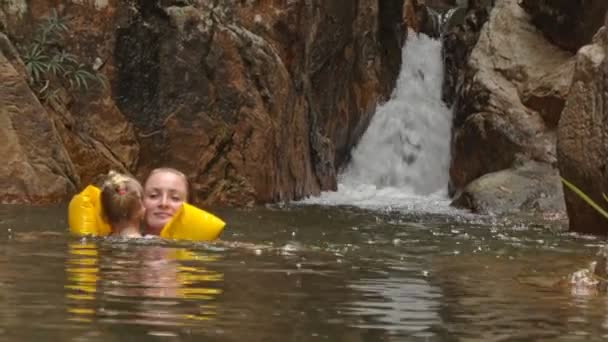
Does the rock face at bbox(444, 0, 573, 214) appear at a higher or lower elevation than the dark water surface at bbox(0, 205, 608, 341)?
higher

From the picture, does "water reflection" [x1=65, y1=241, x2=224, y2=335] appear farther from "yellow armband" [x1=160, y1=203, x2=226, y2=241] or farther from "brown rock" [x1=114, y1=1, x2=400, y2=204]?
"brown rock" [x1=114, y1=1, x2=400, y2=204]

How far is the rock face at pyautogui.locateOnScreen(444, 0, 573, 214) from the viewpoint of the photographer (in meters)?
20.3

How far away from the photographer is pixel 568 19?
21812mm

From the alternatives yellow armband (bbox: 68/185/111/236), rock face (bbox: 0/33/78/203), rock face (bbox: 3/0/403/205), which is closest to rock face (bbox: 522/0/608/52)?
rock face (bbox: 3/0/403/205)

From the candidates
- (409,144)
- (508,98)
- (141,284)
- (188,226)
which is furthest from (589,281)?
(409,144)

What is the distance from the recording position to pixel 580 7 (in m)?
21.5

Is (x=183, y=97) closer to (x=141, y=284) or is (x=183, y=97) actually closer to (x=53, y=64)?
(x=53, y=64)

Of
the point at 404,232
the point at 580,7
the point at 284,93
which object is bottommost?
the point at 404,232

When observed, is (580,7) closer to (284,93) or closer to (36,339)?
(284,93)

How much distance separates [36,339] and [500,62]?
63.5 feet

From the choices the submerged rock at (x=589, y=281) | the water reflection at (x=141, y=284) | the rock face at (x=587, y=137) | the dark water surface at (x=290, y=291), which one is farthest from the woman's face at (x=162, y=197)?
Result: the rock face at (x=587, y=137)

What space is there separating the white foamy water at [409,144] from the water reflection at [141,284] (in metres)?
16.5

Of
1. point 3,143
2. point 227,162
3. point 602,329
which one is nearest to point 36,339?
point 602,329

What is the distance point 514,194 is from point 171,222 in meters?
10.3
